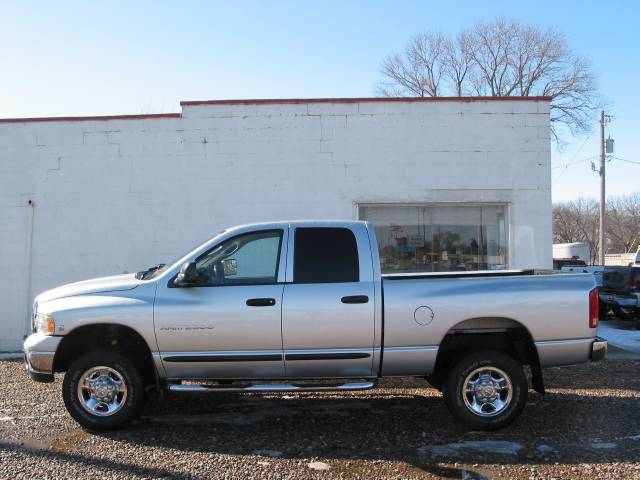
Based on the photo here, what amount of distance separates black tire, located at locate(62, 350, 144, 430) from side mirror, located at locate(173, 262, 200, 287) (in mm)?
932

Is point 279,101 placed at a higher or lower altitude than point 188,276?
higher

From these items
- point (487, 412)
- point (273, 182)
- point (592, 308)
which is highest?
point (273, 182)

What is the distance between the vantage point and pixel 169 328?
5.35m

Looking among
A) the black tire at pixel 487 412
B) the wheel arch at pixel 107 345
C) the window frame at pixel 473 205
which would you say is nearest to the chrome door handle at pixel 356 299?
the black tire at pixel 487 412

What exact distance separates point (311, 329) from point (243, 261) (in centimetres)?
98

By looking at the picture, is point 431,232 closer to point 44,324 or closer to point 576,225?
point 44,324

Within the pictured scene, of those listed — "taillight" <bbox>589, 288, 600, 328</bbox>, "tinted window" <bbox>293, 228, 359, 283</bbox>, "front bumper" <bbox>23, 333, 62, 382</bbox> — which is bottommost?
"front bumper" <bbox>23, 333, 62, 382</bbox>

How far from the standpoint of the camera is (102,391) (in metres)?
5.43

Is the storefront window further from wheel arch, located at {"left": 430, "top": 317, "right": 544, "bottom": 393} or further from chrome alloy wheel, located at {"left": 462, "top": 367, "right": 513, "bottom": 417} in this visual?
chrome alloy wheel, located at {"left": 462, "top": 367, "right": 513, "bottom": 417}

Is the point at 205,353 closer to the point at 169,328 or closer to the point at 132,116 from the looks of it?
the point at 169,328

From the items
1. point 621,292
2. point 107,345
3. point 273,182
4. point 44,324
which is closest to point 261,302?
point 107,345

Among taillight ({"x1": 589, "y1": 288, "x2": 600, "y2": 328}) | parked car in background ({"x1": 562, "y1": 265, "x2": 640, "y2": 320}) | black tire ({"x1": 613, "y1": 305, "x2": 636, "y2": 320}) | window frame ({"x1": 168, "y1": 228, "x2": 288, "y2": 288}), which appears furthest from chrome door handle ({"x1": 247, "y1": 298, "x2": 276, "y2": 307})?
black tire ({"x1": 613, "y1": 305, "x2": 636, "y2": 320})

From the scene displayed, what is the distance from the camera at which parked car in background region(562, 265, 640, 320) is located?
14672 mm

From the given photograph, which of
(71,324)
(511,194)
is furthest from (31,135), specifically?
(511,194)
